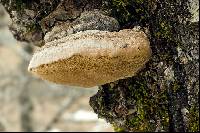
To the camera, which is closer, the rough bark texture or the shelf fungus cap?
the shelf fungus cap

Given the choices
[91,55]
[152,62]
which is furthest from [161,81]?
[91,55]

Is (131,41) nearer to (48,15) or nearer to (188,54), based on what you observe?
(188,54)

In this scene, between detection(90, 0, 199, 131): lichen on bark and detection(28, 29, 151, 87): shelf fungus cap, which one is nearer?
detection(28, 29, 151, 87): shelf fungus cap

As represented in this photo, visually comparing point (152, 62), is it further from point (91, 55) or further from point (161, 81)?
point (91, 55)

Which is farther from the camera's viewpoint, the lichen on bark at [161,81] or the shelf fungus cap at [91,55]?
the lichen on bark at [161,81]
